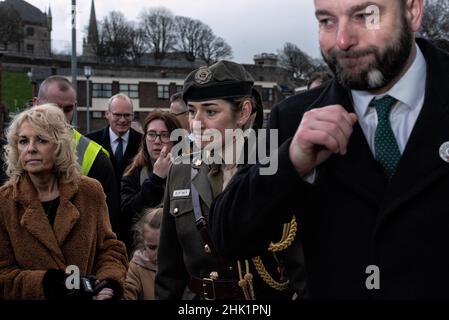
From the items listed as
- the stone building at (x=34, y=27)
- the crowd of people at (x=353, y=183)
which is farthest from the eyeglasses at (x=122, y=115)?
the stone building at (x=34, y=27)

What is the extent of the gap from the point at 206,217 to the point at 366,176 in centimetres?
142

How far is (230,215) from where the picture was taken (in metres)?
1.79

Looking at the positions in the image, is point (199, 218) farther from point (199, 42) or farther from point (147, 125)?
point (199, 42)

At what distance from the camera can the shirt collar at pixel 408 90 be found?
177cm

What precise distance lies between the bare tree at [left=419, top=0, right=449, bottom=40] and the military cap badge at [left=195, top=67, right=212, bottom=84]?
66.4 ft

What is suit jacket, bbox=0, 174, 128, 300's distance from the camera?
11.3ft

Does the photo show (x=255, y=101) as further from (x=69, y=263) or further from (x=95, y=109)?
(x=95, y=109)

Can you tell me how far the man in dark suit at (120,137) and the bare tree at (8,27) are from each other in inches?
3009

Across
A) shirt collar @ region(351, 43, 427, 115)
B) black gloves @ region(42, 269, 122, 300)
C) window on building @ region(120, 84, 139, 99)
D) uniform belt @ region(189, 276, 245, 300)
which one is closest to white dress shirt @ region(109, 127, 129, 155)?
black gloves @ region(42, 269, 122, 300)

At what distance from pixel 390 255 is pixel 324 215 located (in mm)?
228

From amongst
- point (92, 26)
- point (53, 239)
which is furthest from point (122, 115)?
point (92, 26)

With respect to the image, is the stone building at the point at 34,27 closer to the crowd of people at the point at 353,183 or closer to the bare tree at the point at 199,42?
the bare tree at the point at 199,42

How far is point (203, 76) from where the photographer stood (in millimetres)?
3199

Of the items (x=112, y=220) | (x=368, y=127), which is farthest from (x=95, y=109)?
(x=368, y=127)
